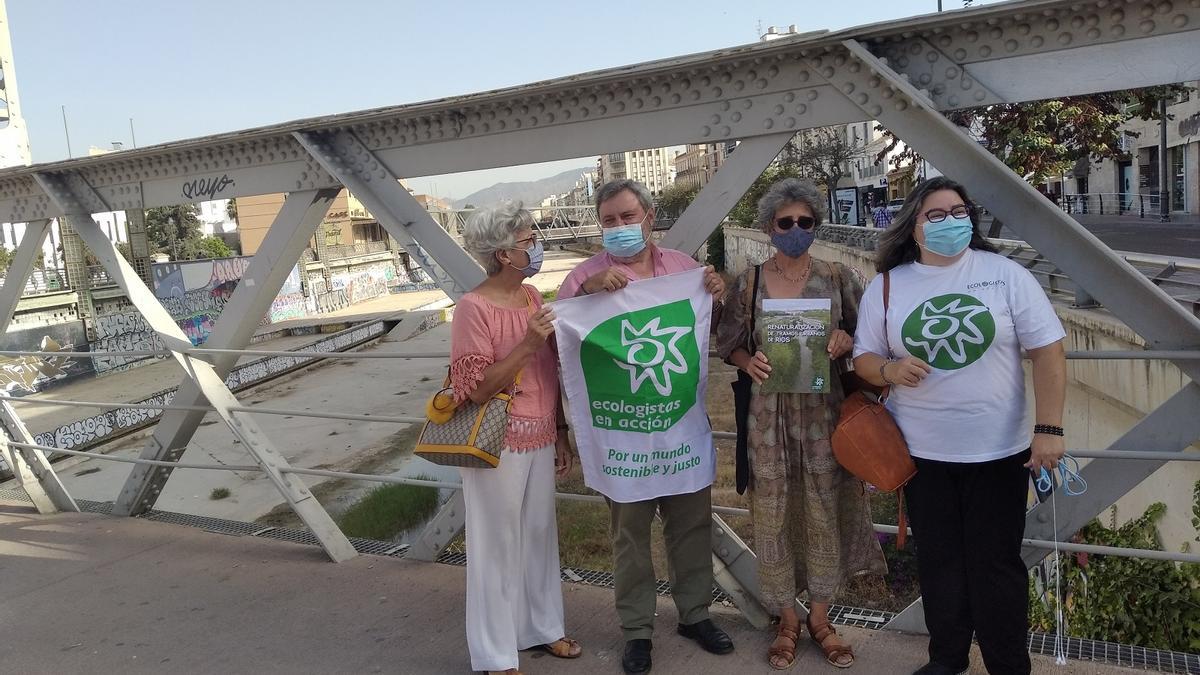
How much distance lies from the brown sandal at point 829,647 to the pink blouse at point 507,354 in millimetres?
1215

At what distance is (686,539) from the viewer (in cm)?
332

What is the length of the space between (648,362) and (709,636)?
110 cm

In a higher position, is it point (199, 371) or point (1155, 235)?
point (199, 371)

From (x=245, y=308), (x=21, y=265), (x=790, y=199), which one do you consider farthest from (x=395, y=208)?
(x=21, y=265)

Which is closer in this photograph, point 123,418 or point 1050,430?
point 1050,430

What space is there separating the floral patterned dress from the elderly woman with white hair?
0.72 m

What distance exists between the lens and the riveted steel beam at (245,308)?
4.46m

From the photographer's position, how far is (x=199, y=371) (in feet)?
16.3

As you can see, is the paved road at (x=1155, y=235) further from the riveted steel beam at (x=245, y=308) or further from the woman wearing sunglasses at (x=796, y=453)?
the riveted steel beam at (x=245, y=308)

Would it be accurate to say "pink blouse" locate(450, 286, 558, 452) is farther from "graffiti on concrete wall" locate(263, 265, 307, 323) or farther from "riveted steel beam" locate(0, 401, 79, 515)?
"graffiti on concrete wall" locate(263, 265, 307, 323)

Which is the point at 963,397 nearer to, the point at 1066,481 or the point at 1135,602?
the point at 1066,481

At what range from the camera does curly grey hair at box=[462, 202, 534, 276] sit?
3.07 m

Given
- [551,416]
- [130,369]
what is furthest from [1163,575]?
[130,369]

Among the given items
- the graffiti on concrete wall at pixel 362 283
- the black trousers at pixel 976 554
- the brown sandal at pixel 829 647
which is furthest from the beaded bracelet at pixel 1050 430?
the graffiti on concrete wall at pixel 362 283
